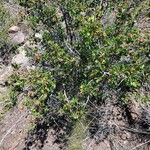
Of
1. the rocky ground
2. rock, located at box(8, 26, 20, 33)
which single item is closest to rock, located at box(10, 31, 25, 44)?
rock, located at box(8, 26, 20, 33)

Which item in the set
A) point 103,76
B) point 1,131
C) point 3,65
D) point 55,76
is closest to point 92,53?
point 103,76

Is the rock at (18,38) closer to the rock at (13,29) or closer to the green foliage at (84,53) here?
the rock at (13,29)

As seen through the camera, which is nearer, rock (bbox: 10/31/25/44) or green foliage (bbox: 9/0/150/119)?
green foliage (bbox: 9/0/150/119)

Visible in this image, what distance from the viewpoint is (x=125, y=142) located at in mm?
7637

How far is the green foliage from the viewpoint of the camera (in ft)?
22.1

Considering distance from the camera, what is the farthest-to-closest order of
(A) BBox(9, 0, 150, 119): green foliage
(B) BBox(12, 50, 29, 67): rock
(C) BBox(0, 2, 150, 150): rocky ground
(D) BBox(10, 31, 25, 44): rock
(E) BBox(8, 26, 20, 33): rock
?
(E) BBox(8, 26, 20, 33): rock < (D) BBox(10, 31, 25, 44): rock < (B) BBox(12, 50, 29, 67): rock < (C) BBox(0, 2, 150, 150): rocky ground < (A) BBox(9, 0, 150, 119): green foliage

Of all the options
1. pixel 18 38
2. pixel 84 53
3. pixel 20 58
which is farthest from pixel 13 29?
pixel 84 53

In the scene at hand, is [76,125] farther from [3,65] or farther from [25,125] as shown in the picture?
[3,65]

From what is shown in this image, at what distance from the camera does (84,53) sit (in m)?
7.24

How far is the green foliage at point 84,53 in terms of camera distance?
22.1 feet

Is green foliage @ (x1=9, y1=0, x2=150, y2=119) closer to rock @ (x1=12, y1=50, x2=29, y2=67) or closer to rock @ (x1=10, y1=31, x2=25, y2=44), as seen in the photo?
rock @ (x1=12, y1=50, x2=29, y2=67)

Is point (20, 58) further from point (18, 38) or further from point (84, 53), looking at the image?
point (84, 53)

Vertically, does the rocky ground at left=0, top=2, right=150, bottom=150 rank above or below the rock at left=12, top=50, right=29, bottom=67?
above

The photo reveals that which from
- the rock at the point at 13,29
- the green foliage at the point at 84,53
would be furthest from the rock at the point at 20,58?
the green foliage at the point at 84,53
